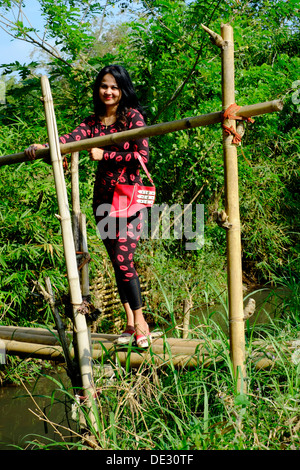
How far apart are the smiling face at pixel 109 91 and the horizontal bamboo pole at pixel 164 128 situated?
16.3 inches

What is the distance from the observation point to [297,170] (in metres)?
7.15

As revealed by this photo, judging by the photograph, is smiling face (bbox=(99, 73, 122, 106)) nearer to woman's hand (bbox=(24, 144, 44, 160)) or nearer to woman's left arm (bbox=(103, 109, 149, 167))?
woman's left arm (bbox=(103, 109, 149, 167))

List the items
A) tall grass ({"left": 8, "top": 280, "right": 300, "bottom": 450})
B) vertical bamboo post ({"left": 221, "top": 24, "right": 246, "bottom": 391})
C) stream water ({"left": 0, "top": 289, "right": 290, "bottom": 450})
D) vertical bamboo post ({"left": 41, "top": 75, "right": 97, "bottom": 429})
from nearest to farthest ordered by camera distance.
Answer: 1. tall grass ({"left": 8, "top": 280, "right": 300, "bottom": 450})
2. vertical bamboo post ({"left": 221, "top": 24, "right": 246, "bottom": 391})
3. vertical bamboo post ({"left": 41, "top": 75, "right": 97, "bottom": 429})
4. stream water ({"left": 0, "top": 289, "right": 290, "bottom": 450})

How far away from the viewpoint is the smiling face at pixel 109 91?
261 cm

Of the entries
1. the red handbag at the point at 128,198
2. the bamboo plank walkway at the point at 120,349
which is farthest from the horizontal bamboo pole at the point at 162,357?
the red handbag at the point at 128,198

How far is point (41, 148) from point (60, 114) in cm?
264

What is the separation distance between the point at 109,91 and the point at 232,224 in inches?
40.1

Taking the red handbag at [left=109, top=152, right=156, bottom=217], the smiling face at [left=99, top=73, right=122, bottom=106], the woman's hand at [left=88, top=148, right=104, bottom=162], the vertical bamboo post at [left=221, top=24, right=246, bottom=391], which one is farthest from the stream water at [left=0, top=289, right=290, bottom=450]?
the smiling face at [left=99, top=73, right=122, bottom=106]

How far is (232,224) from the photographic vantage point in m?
2.07

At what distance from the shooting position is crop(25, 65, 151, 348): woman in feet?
8.52

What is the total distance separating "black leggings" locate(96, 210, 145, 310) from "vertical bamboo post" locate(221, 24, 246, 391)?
0.68m

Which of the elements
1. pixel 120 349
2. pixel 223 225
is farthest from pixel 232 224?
pixel 120 349

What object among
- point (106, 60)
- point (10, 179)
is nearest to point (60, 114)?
point (106, 60)

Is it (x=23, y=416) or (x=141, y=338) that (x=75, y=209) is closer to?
(x=141, y=338)
